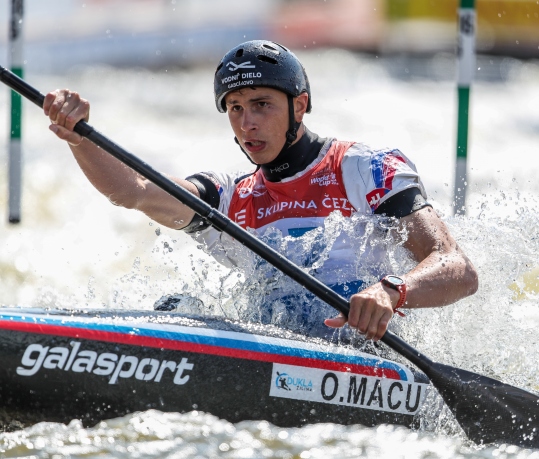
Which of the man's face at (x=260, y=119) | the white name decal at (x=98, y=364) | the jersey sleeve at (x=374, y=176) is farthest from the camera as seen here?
the man's face at (x=260, y=119)

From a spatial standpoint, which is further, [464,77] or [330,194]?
[464,77]

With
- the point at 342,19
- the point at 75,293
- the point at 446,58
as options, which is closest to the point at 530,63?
the point at 446,58

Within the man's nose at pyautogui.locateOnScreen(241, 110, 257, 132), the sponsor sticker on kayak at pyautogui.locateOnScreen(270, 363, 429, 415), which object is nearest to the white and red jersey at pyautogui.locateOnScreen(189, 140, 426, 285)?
the man's nose at pyautogui.locateOnScreen(241, 110, 257, 132)

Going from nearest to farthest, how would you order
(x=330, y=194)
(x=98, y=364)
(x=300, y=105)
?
(x=98, y=364)
(x=330, y=194)
(x=300, y=105)

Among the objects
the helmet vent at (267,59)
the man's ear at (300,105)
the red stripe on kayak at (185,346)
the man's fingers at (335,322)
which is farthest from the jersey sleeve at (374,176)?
the red stripe on kayak at (185,346)

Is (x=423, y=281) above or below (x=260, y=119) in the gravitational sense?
below

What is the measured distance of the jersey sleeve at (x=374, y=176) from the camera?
4020 millimetres

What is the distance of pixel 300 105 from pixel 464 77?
237cm

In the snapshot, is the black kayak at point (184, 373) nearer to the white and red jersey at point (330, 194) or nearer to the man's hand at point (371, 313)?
the man's hand at point (371, 313)

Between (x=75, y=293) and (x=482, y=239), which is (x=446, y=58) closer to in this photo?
(x=75, y=293)

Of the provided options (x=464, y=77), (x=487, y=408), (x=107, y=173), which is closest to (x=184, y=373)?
(x=107, y=173)

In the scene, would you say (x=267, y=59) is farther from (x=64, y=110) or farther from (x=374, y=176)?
(x=64, y=110)

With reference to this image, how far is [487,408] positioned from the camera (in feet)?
12.3

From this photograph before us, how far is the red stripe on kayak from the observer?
11.1 ft
